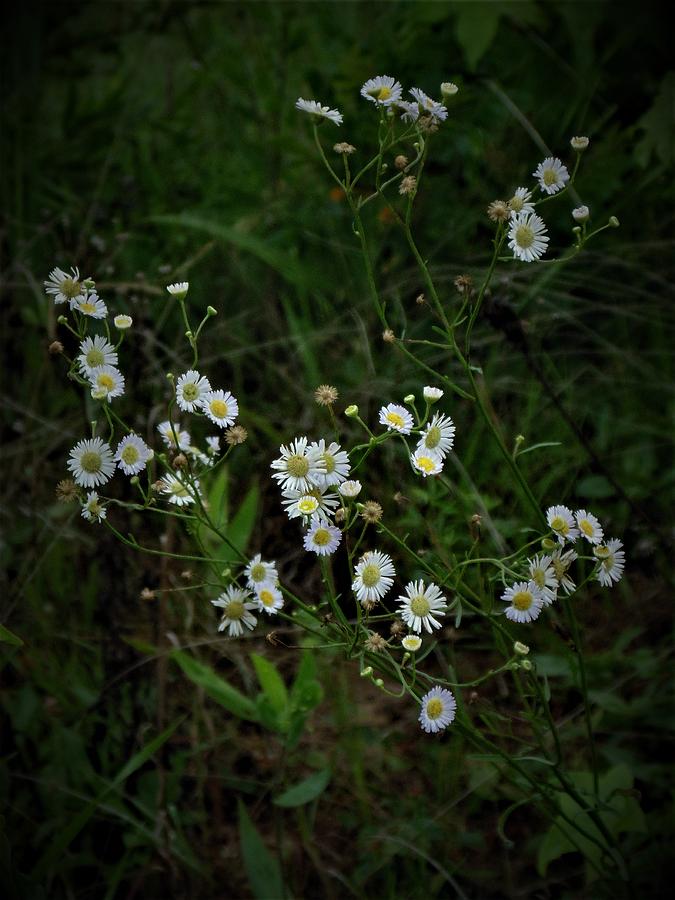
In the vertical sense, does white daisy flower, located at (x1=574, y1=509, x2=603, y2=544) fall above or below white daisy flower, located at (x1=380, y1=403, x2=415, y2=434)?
below

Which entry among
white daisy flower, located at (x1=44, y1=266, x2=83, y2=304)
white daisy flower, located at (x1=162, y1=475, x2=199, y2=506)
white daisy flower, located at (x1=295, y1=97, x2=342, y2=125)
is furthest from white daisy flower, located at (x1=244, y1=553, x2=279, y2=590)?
white daisy flower, located at (x1=295, y1=97, x2=342, y2=125)

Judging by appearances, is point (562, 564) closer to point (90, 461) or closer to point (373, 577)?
point (373, 577)

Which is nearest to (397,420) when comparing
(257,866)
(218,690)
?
(218,690)

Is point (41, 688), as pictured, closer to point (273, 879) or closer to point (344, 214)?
point (273, 879)

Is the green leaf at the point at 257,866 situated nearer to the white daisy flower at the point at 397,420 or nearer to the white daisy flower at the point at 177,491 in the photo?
the white daisy flower at the point at 177,491

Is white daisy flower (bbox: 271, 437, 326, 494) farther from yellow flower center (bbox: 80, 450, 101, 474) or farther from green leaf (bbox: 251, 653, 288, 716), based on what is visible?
green leaf (bbox: 251, 653, 288, 716)
